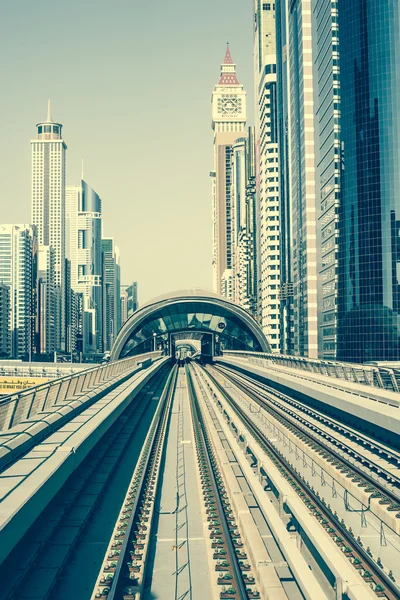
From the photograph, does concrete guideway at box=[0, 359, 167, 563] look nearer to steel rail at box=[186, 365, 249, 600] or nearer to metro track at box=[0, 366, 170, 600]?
metro track at box=[0, 366, 170, 600]

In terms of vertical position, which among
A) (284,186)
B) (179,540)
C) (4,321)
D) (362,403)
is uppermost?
(284,186)

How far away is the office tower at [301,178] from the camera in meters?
88.0

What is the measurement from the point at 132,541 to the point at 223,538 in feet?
6.26

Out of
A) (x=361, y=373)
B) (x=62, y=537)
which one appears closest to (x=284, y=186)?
(x=361, y=373)

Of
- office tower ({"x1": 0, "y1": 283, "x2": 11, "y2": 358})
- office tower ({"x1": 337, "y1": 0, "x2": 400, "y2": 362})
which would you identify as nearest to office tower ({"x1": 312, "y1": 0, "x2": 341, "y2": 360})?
office tower ({"x1": 337, "y1": 0, "x2": 400, "y2": 362})

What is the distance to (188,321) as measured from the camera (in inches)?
3600

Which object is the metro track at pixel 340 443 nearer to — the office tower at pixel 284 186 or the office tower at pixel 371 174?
the office tower at pixel 371 174

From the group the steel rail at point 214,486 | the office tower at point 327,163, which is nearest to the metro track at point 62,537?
the steel rail at point 214,486

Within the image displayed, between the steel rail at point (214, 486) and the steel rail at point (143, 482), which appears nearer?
the steel rail at point (143, 482)

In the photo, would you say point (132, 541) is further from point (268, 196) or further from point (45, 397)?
point (268, 196)

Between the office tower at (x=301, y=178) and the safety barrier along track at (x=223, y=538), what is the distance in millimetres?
67144

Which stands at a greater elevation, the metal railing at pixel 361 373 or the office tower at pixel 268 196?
the office tower at pixel 268 196

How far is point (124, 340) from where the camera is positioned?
277 ft

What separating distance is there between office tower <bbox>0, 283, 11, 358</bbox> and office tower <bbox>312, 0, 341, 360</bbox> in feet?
333
